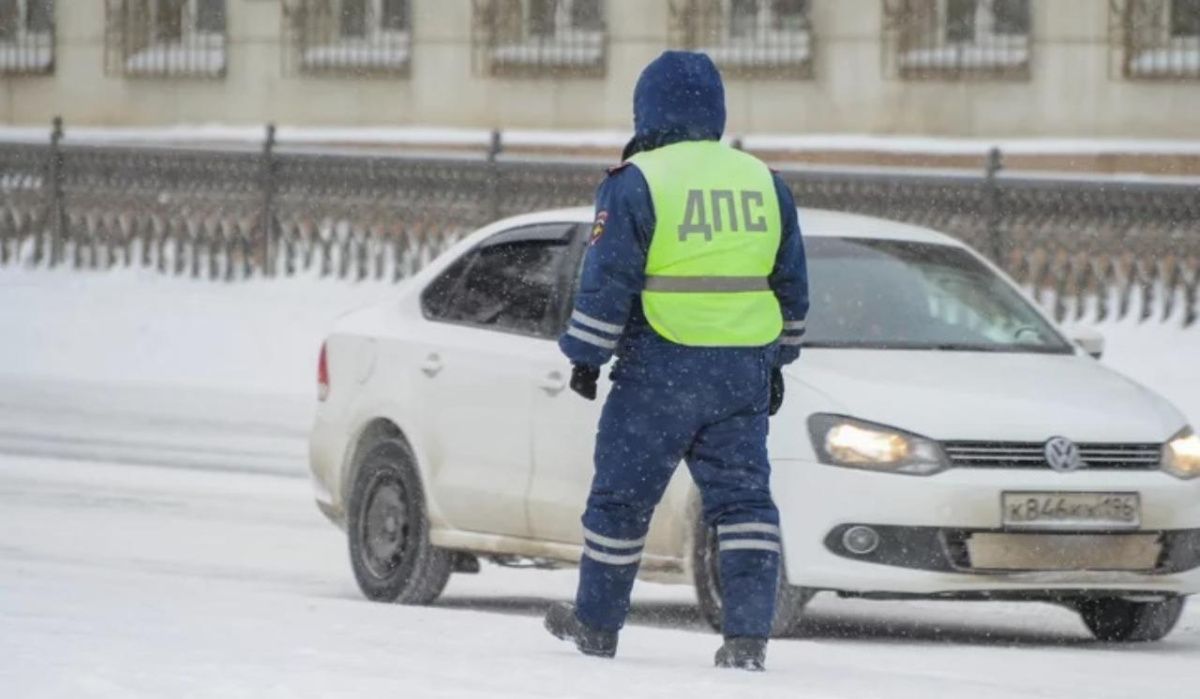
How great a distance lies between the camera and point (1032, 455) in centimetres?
1063

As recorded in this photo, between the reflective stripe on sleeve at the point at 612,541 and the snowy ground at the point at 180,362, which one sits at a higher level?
the reflective stripe on sleeve at the point at 612,541

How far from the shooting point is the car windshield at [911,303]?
11.4 m

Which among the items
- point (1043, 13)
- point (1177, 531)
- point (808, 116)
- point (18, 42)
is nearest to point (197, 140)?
point (18, 42)

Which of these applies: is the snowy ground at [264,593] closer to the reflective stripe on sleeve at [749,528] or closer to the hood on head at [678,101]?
the reflective stripe on sleeve at [749,528]

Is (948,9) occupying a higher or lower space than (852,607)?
higher

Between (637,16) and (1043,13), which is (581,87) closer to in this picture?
(637,16)

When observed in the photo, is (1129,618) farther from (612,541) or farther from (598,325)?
(598,325)

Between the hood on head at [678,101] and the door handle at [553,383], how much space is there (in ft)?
7.81

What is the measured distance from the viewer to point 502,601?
1266 cm

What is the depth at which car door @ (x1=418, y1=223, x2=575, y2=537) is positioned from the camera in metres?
11.5

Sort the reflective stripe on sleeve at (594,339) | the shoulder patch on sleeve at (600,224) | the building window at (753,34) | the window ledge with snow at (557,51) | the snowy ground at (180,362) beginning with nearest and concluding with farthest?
the reflective stripe on sleeve at (594,339), the shoulder patch on sleeve at (600,224), the snowy ground at (180,362), the building window at (753,34), the window ledge with snow at (557,51)

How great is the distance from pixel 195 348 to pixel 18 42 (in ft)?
29.6

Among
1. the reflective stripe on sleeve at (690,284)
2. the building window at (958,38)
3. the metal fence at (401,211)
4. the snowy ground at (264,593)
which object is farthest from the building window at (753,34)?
the reflective stripe on sleeve at (690,284)

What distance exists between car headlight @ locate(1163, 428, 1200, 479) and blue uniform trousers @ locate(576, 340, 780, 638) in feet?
7.45
